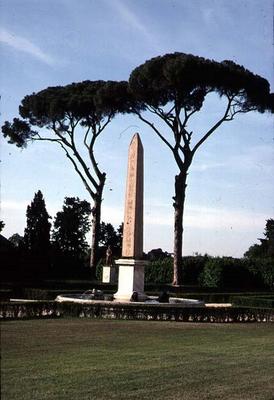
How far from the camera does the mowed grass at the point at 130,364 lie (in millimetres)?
5062

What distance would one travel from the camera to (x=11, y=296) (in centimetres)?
1859

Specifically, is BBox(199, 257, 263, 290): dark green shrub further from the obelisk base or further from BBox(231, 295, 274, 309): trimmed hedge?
the obelisk base

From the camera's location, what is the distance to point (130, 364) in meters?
6.36

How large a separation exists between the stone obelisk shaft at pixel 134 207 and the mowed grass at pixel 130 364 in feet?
17.9

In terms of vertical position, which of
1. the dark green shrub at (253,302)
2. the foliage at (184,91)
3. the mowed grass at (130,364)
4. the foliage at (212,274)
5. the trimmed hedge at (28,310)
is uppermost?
the foliage at (184,91)

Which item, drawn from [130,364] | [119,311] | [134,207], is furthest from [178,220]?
[130,364]

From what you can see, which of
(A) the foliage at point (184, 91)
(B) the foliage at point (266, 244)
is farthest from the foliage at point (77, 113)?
(B) the foliage at point (266, 244)

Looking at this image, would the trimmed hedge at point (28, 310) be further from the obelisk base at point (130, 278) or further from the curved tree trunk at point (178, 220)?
the curved tree trunk at point (178, 220)

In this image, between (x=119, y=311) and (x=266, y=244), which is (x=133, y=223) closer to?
(x=119, y=311)

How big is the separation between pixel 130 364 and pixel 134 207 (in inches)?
368

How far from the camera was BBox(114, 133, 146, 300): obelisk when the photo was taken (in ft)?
51.2

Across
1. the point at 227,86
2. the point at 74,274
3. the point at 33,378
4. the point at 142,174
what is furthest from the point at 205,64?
the point at 33,378

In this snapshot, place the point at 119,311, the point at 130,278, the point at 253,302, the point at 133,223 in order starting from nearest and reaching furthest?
the point at 119,311 < the point at 133,223 < the point at 130,278 < the point at 253,302

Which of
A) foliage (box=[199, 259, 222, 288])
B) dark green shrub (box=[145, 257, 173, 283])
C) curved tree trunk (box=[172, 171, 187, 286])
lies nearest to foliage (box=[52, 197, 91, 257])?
dark green shrub (box=[145, 257, 173, 283])
